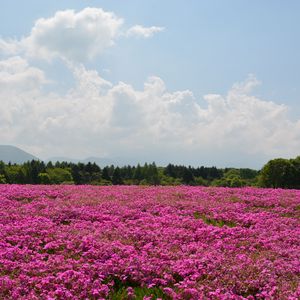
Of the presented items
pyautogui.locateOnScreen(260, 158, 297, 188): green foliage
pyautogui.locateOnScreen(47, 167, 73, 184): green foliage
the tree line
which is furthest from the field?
pyautogui.locateOnScreen(47, 167, 73, 184): green foliage

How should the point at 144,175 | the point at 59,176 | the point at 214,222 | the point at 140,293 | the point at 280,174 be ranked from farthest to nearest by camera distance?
the point at 144,175 → the point at 59,176 → the point at 280,174 → the point at 214,222 → the point at 140,293

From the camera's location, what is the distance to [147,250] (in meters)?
12.4

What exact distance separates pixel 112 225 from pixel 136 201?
17.6 feet

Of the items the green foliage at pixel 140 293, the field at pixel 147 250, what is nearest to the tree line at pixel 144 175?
the field at pixel 147 250

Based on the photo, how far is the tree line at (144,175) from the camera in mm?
93000

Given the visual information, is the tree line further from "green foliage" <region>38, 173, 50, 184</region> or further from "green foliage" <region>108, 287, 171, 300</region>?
"green foliage" <region>108, 287, 171, 300</region>

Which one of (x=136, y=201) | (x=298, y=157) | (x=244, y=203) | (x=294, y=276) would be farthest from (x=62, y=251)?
(x=298, y=157)

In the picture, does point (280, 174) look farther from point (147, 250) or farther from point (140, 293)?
point (140, 293)

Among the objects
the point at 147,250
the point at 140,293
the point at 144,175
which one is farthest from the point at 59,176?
the point at 140,293

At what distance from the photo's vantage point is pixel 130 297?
9.16 m

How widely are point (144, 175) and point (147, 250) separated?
5765 inches

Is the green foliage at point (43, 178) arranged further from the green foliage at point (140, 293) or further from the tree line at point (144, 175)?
the green foliage at point (140, 293)

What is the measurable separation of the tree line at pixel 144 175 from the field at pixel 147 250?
75.6 metres

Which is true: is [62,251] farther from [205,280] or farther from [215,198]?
[215,198]
